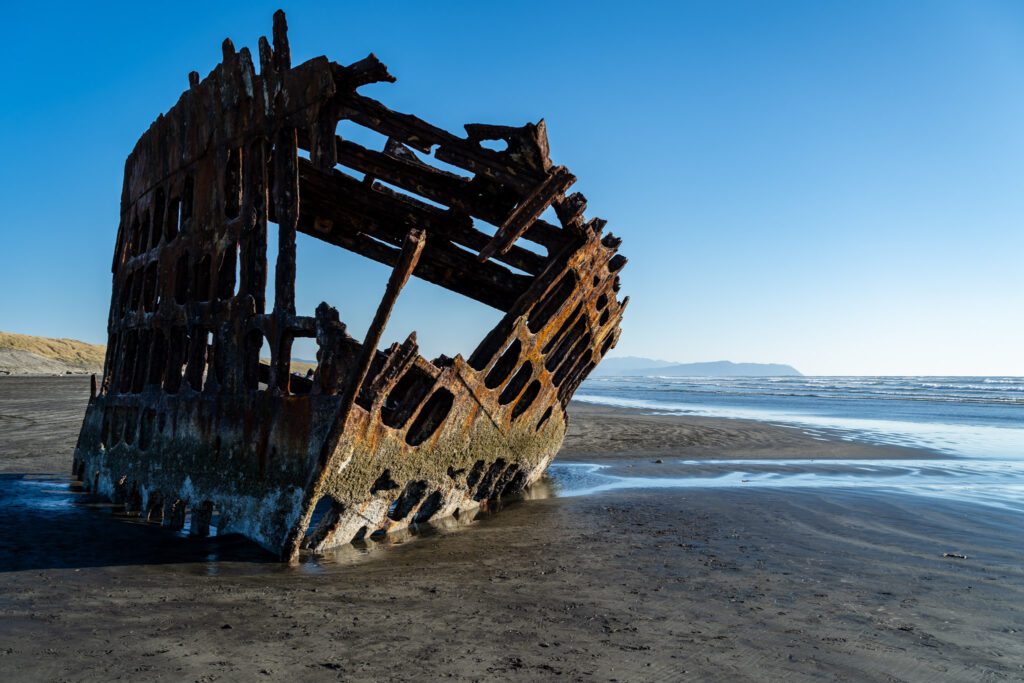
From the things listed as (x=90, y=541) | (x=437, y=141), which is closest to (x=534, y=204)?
(x=437, y=141)

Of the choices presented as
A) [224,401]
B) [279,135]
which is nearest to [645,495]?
[224,401]

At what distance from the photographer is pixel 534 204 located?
18.9ft

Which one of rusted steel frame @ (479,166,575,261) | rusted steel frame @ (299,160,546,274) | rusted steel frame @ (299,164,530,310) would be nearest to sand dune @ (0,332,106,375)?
rusted steel frame @ (299,164,530,310)

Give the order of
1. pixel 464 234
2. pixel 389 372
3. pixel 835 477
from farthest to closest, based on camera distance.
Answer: pixel 835 477
pixel 464 234
pixel 389 372

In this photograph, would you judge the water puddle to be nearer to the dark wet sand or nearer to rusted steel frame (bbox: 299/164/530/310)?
the dark wet sand

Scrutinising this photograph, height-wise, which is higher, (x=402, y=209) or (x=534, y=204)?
(x=402, y=209)

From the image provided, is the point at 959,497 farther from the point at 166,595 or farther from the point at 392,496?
the point at 166,595

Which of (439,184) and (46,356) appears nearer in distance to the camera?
(439,184)

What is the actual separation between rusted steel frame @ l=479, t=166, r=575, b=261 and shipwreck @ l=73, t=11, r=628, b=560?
→ 0.02 metres

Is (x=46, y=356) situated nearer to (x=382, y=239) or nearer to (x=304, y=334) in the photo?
(x=382, y=239)

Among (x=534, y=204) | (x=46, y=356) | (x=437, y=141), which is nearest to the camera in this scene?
(x=437, y=141)

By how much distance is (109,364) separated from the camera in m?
8.16

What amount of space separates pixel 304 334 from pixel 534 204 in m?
2.11

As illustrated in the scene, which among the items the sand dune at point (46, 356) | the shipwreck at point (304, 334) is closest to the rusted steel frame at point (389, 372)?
the shipwreck at point (304, 334)
